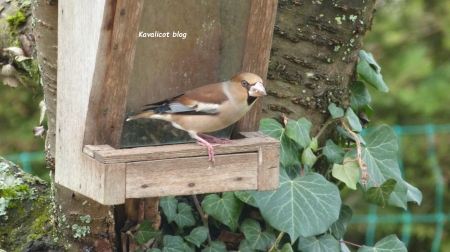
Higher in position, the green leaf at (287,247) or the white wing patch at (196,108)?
the white wing patch at (196,108)

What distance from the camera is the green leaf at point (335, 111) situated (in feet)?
8.30

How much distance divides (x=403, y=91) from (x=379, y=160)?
2718mm

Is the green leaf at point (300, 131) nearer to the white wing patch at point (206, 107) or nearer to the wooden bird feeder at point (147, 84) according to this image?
the wooden bird feeder at point (147, 84)

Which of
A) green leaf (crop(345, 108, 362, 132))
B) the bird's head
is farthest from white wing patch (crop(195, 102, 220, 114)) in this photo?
green leaf (crop(345, 108, 362, 132))

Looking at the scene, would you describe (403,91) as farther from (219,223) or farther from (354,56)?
(219,223)

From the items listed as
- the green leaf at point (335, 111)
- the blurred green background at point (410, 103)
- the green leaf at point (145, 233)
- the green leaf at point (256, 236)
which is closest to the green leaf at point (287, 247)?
the green leaf at point (256, 236)

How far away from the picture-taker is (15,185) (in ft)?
8.54

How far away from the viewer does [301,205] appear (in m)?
2.26

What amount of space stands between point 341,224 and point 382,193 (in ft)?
0.88

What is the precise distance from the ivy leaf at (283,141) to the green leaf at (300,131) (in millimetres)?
47

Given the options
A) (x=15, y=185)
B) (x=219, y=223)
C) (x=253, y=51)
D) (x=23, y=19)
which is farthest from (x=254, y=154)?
(x=23, y=19)

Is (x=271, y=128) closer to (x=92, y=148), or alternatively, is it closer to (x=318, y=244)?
(x=318, y=244)

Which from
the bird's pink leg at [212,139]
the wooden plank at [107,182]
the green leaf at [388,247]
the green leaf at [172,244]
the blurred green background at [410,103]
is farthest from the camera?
the blurred green background at [410,103]

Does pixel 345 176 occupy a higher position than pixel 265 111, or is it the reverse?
pixel 265 111
